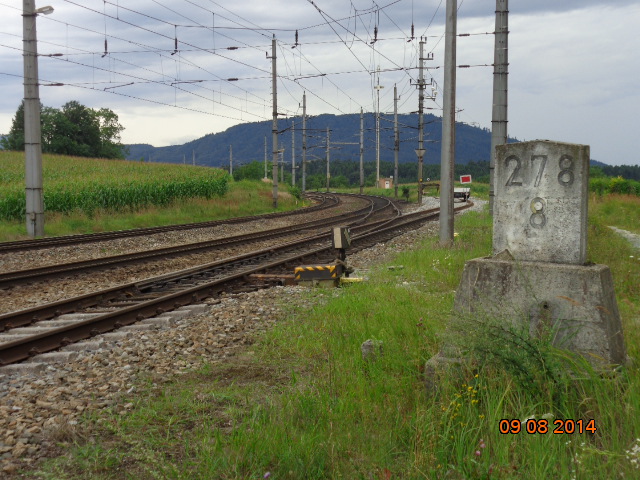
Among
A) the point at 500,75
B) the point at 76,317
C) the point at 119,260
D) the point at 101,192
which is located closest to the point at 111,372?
the point at 76,317

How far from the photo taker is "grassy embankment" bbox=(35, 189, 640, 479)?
3.84 m

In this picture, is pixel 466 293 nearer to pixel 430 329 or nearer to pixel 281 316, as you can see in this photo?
pixel 430 329

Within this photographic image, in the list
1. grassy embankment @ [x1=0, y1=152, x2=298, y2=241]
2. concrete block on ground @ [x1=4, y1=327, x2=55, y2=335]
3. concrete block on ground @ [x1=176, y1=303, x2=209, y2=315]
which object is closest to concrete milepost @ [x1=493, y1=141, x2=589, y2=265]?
concrete block on ground @ [x1=176, y1=303, x2=209, y2=315]

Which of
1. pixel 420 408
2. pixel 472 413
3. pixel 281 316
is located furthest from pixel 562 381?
pixel 281 316

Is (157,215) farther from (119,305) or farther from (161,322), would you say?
(161,322)

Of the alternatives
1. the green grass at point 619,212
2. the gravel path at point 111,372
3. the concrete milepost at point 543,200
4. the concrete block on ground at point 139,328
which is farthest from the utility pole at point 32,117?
the green grass at point 619,212

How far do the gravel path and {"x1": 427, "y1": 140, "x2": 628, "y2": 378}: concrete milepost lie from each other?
284 cm

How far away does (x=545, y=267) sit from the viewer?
5535mm

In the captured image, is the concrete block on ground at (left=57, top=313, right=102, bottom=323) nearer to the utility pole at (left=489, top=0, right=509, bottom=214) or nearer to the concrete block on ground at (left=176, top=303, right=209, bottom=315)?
the concrete block on ground at (left=176, top=303, right=209, bottom=315)

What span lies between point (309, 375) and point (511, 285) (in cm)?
202

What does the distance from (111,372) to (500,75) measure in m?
14.2

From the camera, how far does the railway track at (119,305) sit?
7.72 metres
